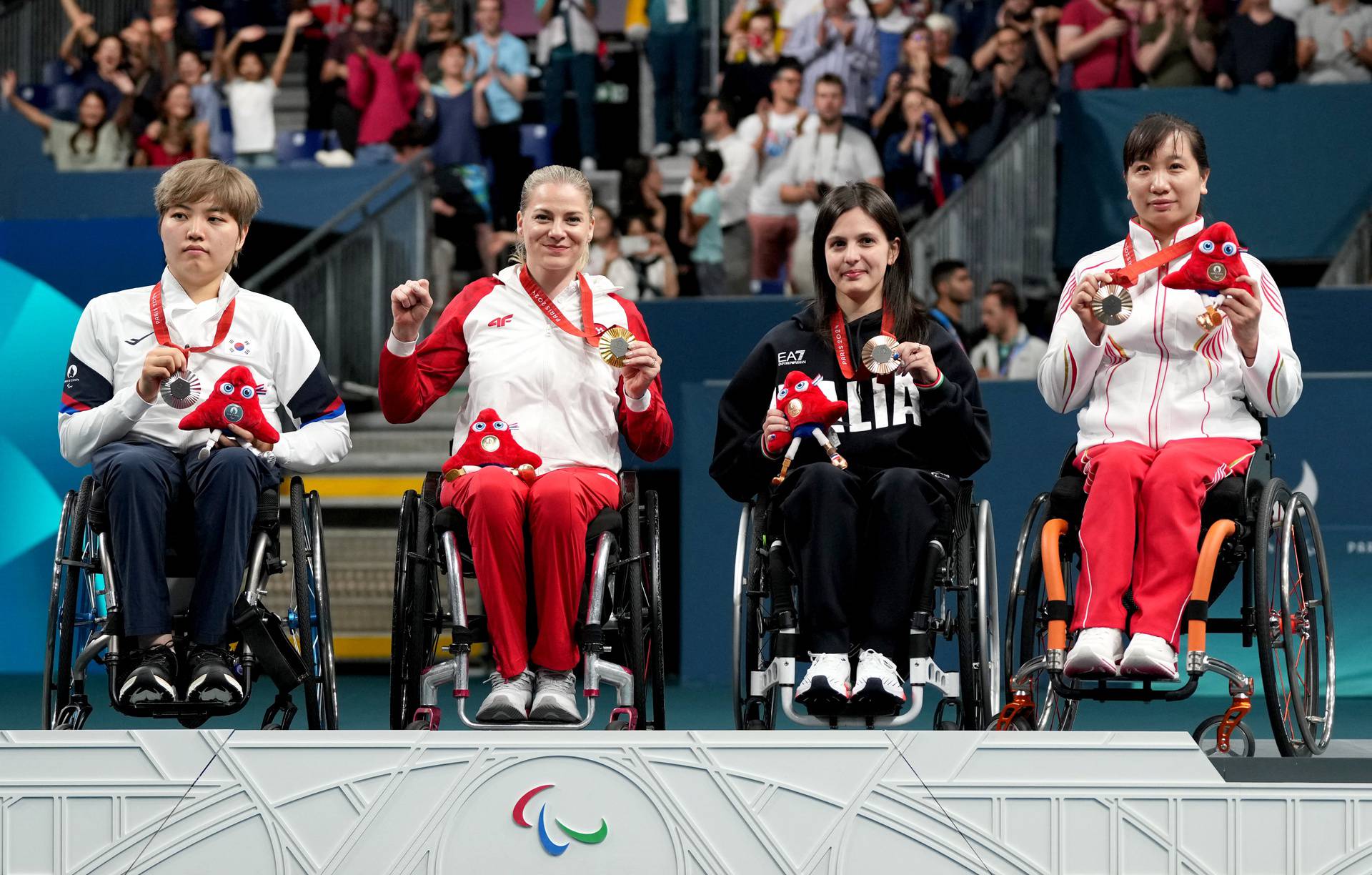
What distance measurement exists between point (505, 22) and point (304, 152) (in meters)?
1.81

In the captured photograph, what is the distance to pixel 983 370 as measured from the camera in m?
6.72

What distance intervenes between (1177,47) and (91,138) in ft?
18.6

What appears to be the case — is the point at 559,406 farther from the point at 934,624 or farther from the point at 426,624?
the point at 934,624

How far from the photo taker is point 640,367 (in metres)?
3.41

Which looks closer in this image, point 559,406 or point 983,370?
point 559,406

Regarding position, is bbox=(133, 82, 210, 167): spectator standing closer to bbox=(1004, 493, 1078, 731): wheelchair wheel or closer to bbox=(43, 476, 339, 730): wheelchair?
bbox=(43, 476, 339, 730): wheelchair

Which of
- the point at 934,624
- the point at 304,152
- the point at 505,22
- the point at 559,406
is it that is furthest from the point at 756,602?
the point at 505,22

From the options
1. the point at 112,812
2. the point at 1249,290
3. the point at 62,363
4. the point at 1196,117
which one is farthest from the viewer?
the point at 1196,117

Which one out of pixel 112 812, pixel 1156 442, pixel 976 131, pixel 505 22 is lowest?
pixel 112 812

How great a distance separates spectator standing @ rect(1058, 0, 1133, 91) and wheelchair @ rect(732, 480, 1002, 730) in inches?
190

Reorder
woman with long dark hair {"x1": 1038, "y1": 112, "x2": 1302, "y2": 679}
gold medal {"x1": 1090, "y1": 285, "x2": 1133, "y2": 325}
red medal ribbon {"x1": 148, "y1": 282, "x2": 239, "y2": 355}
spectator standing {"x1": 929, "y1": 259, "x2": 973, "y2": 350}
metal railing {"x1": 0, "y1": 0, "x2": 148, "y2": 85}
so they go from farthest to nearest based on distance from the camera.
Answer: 1. metal railing {"x1": 0, "y1": 0, "x2": 148, "y2": 85}
2. spectator standing {"x1": 929, "y1": 259, "x2": 973, "y2": 350}
3. red medal ribbon {"x1": 148, "y1": 282, "x2": 239, "y2": 355}
4. gold medal {"x1": 1090, "y1": 285, "x2": 1133, "y2": 325}
5. woman with long dark hair {"x1": 1038, "y1": 112, "x2": 1302, "y2": 679}

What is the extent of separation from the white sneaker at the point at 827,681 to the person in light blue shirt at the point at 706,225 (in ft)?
15.7

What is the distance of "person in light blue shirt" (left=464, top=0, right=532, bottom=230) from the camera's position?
8.28 metres

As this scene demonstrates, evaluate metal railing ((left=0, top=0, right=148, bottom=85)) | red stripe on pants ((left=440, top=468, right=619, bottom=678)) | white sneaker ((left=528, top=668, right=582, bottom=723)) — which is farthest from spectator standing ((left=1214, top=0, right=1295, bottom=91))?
metal railing ((left=0, top=0, right=148, bottom=85))
